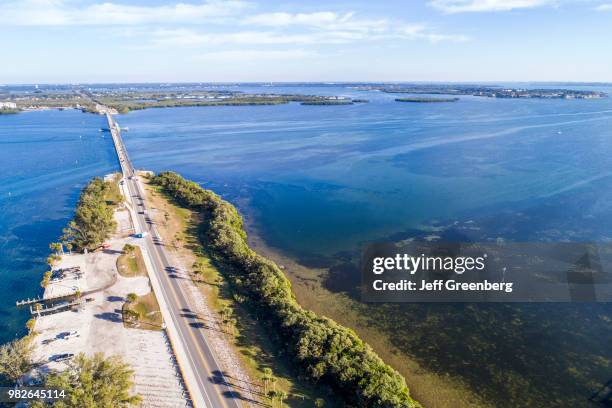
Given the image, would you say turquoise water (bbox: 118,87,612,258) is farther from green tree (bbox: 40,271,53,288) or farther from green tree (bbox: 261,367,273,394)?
green tree (bbox: 40,271,53,288)

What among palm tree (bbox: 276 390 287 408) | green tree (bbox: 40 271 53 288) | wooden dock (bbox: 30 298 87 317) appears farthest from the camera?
green tree (bbox: 40 271 53 288)

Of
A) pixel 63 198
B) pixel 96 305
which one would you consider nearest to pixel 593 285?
pixel 96 305

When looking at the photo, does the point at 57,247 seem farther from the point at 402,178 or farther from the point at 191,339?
the point at 402,178

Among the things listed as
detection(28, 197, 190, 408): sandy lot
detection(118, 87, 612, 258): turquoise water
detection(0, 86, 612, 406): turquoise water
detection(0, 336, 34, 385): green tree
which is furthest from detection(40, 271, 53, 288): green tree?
detection(118, 87, 612, 258): turquoise water

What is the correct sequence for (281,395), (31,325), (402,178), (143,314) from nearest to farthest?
(281,395)
(31,325)
(143,314)
(402,178)

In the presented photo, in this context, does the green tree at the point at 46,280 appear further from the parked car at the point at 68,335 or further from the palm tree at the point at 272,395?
the palm tree at the point at 272,395

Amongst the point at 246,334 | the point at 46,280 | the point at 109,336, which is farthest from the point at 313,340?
the point at 46,280
